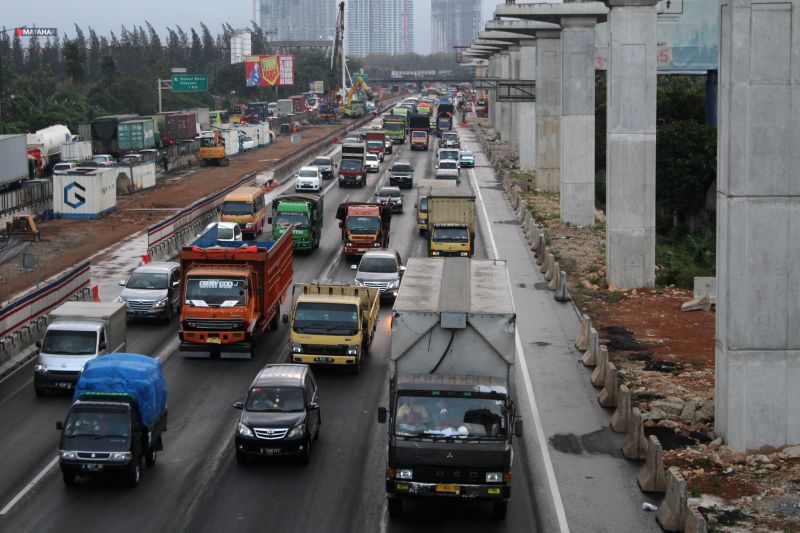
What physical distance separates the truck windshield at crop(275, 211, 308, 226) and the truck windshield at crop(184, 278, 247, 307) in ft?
62.2

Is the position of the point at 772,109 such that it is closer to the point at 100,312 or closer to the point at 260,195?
the point at 100,312

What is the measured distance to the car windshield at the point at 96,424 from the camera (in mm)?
22328

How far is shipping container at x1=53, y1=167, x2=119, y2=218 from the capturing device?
218 feet

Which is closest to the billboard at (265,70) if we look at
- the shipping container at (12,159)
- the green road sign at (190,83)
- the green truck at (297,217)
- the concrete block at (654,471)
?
the green road sign at (190,83)

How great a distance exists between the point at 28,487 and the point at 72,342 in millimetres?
Result: 7630

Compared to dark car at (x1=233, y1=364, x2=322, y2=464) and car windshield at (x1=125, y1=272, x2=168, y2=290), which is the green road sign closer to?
car windshield at (x1=125, y1=272, x2=168, y2=290)

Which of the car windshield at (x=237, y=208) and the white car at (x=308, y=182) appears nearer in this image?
the car windshield at (x=237, y=208)

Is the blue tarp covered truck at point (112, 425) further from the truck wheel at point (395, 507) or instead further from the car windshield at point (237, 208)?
the car windshield at point (237, 208)

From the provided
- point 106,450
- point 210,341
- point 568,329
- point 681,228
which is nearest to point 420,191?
point 681,228

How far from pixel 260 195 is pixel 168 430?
32858 millimetres

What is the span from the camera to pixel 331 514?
21.4 metres

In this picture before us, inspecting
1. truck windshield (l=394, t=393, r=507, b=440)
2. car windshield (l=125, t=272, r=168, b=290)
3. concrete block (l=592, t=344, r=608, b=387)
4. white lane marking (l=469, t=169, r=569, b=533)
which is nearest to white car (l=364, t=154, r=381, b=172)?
car windshield (l=125, t=272, r=168, b=290)

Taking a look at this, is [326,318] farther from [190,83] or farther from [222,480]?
[190,83]

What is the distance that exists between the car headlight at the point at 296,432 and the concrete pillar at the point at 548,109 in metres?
53.7
